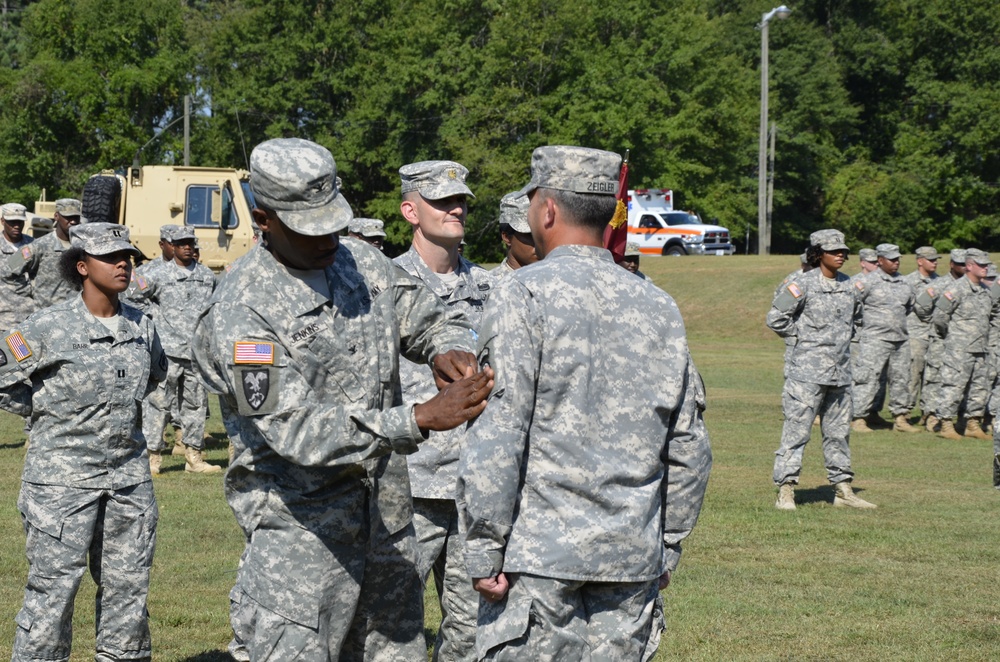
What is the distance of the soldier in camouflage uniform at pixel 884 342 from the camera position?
18.7 meters

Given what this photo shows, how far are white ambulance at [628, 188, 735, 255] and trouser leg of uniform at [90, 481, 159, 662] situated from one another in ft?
137

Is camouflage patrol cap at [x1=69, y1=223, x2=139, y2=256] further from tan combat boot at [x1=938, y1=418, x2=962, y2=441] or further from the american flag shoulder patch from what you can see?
tan combat boot at [x1=938, y1=418, x2=962, y2=441]

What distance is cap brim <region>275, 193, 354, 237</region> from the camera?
4023mm

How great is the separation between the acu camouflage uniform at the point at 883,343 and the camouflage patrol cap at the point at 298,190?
15491 mm

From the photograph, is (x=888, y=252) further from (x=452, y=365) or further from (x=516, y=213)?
(x=452, y=365)

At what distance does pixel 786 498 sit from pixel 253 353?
892cm

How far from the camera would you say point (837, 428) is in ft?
39.7

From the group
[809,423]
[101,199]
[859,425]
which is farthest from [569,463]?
[859,425]

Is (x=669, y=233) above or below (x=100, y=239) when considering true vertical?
above

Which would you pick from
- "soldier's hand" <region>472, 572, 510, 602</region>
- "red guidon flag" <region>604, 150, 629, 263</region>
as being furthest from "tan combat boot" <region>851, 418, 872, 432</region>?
"soldier's hand" <region>472, 572, 510, 602</region>

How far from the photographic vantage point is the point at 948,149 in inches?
2340

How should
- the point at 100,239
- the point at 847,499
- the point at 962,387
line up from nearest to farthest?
the point at 100,239, the point at 847,499, the point at 962,387

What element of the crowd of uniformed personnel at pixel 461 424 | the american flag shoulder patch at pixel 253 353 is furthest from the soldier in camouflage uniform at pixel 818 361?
the american flag shoulder patch at pixel 253 353

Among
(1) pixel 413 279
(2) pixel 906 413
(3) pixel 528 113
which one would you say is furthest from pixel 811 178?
(1) pixel 413 279
